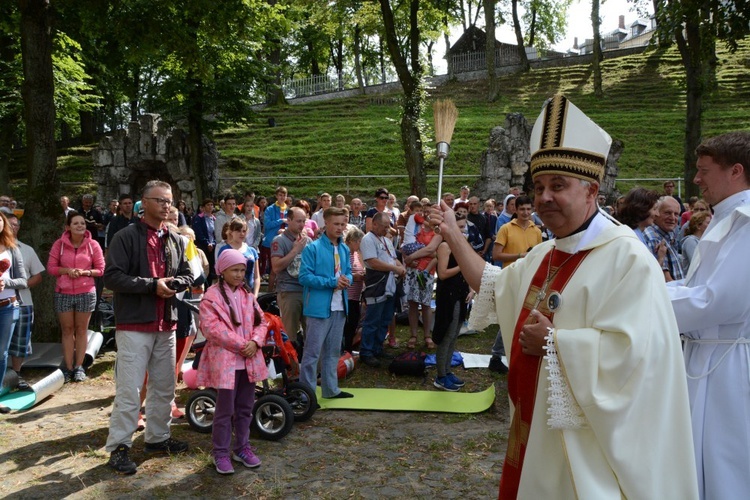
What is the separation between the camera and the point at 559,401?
261 centimetres

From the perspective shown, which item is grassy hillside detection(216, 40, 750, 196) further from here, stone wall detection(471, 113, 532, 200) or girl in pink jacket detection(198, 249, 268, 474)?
girl in pink jacket detection(198, 249, 268, 474)

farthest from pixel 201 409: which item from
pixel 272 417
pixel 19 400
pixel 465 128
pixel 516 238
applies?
pixel 465 128

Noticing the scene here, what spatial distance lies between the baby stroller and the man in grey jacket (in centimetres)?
55

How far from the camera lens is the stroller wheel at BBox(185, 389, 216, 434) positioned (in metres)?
6.53

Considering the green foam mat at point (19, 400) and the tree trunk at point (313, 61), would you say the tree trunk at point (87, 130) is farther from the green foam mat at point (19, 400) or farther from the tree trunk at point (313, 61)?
the green foam mat at point (19, 400)

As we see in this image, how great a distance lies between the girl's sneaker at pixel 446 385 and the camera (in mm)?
8172

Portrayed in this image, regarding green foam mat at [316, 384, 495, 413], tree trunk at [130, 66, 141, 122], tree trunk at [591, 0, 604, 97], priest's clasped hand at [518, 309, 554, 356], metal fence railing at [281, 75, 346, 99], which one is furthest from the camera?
metal fence railing at [281, 75, 346, 99]

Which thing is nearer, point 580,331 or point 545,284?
point 580,331

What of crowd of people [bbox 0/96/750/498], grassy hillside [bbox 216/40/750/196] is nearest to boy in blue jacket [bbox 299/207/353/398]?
crowd of people [bbox 0/96/750/498]

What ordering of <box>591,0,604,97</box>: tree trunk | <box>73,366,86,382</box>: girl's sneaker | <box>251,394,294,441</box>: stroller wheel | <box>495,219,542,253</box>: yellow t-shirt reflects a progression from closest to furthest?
<box>251,394,294,441</box>: stroller wheel < <box>73,366,86,382</box>: girl's sneaker < <box>495,219,542,253</box>: yellow t-shirt < <box>591,0,604,97</box>: tree trunk

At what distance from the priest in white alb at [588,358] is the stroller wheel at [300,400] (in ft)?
13.4

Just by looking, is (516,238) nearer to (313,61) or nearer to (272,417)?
(272,417)

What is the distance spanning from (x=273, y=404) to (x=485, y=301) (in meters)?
3.59

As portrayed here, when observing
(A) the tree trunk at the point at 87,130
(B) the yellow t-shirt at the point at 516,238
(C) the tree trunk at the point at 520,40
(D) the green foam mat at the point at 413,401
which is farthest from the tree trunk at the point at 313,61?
(D) the green foam mat at the point at 413,401
